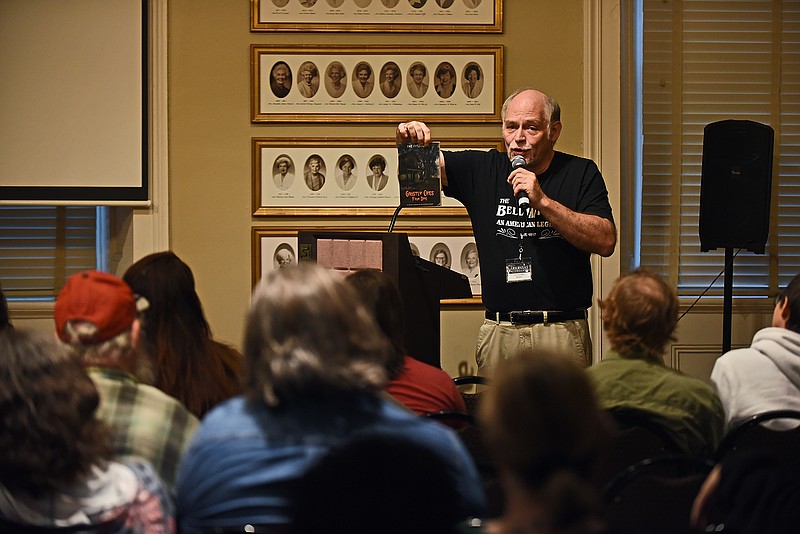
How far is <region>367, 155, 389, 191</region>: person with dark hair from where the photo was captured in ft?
18.4

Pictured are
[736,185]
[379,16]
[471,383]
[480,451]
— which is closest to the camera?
[480,451]

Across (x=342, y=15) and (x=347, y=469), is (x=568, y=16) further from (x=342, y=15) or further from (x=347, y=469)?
(x=347, y=469)

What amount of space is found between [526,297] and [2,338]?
2.50 m

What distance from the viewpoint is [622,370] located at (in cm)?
260

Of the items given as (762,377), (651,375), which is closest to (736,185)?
(762,377)

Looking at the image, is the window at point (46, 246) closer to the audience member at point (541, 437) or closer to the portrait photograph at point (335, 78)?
the portrait photograph at point (335, 78)

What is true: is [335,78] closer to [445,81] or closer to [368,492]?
[445,81]

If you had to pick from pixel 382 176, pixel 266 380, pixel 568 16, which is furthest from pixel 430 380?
pixel 568 16

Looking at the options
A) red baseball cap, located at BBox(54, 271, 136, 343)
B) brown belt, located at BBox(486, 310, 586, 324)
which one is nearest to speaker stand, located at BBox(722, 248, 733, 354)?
brown belt, located at BBox(486, 310, 586, 324)

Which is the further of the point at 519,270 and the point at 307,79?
the point at 307,79

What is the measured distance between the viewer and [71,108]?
18.0ft

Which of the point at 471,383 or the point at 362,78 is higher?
the point at 362,78

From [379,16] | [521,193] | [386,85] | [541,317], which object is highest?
[379,16]

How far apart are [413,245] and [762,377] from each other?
3.05 m
